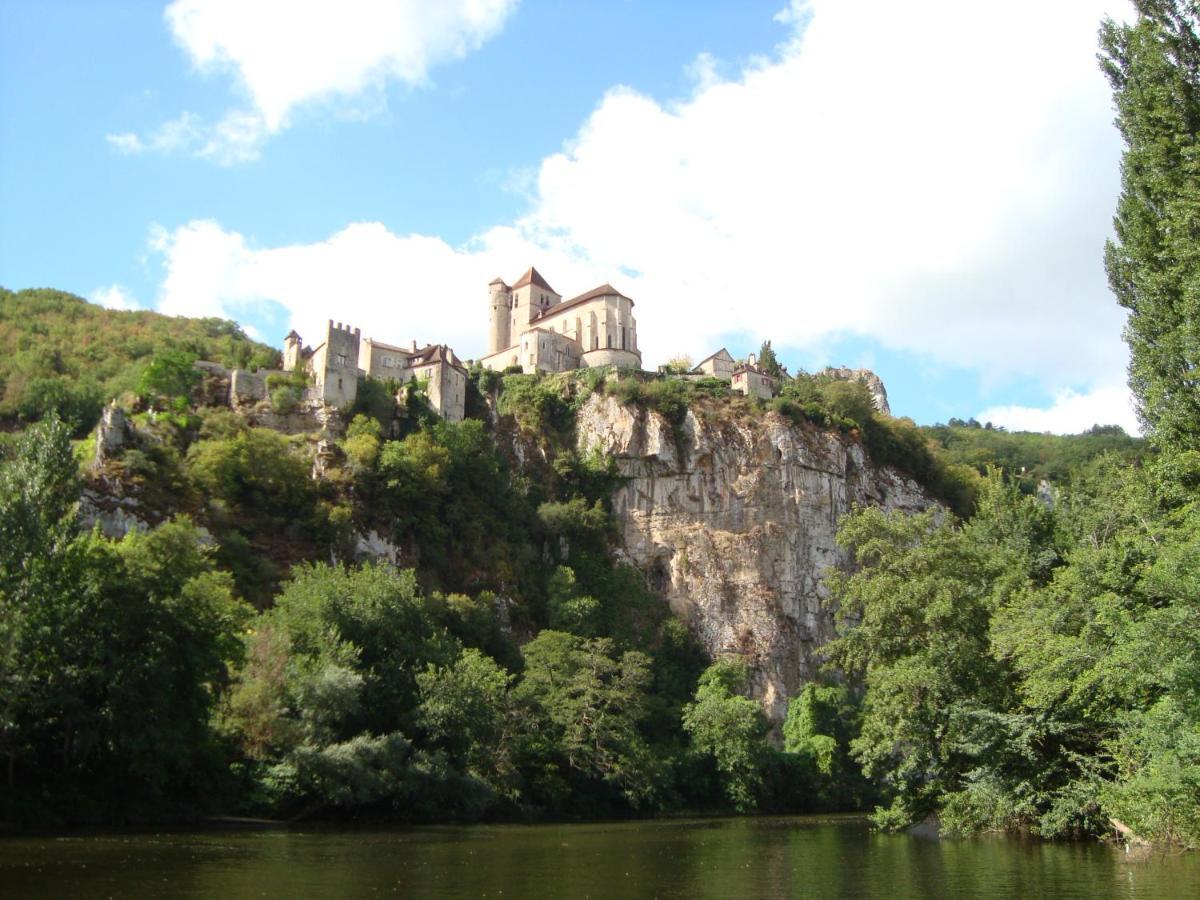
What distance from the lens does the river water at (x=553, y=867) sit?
18.6 metres

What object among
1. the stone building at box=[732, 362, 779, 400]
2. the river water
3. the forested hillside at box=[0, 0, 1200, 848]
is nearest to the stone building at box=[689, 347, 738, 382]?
the stone building at box=[732, 362, 779, 400]

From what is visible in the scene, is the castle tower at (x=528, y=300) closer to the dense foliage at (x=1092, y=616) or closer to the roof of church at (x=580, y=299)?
the roof of church at (x=580, y=299)

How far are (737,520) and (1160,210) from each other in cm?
5339

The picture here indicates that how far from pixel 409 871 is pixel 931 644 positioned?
16635 millimetres

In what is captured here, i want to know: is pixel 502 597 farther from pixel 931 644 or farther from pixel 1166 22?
pixel 1166 22

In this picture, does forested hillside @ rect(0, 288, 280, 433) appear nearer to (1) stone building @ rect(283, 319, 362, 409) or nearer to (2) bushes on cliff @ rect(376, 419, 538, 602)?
(1) stone building @ rect(283, 319, 362, 409)

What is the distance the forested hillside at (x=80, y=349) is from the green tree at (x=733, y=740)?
40.1 m

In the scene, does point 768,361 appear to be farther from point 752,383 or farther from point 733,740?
point 733,740

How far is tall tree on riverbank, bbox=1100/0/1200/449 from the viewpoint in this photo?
2562 centimetres

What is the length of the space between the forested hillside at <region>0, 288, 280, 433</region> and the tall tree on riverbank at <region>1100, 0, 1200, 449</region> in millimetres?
56901

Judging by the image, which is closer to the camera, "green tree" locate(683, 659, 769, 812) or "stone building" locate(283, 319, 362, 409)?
"green tree" locate(683, 659, 769, 812)

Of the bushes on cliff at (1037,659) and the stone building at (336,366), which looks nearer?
the bushes on cliff at (1037,659)

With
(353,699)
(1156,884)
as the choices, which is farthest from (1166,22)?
(353,699)

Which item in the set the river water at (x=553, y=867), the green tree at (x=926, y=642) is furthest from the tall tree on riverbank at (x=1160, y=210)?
the river water at (x=553, y=867)
